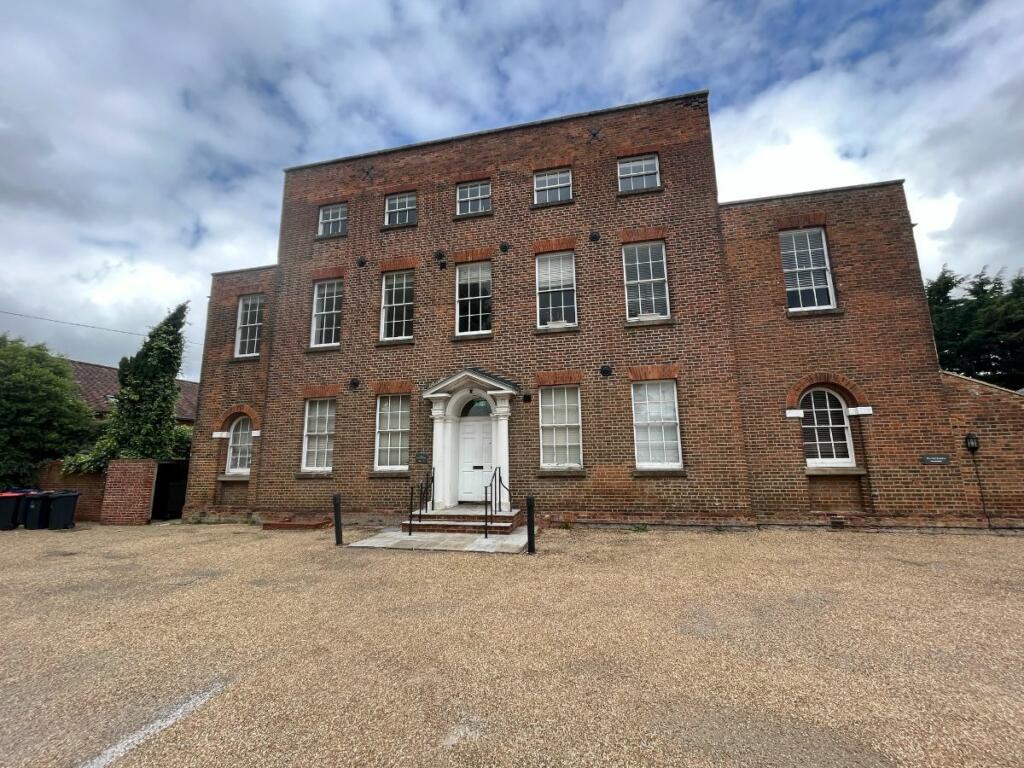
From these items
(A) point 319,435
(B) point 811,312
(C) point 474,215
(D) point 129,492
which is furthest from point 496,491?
(D) point 129,492

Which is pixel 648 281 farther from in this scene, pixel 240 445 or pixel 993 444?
pixel 240 445

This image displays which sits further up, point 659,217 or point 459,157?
point 459,157

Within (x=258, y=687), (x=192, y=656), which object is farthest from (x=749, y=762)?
(x=192, y=656)

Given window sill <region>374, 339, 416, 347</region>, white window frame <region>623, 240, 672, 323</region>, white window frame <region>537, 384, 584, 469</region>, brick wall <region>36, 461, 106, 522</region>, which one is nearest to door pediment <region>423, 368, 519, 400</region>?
white window frame <region>537, 384, 584, 469</region>

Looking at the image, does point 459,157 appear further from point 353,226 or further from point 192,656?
point 192,656

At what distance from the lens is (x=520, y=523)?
33.4ft

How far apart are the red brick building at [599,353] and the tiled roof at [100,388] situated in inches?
463

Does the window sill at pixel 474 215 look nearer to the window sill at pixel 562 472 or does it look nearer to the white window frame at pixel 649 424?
the white window frame at pixel 649 424

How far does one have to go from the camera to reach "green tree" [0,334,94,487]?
46.1 ft

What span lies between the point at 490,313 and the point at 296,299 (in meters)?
6.03

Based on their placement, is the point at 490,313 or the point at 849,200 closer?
the point at 849,200

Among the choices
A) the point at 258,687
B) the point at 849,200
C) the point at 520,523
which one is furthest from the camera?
the point at 849,200

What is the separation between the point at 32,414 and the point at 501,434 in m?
15.6

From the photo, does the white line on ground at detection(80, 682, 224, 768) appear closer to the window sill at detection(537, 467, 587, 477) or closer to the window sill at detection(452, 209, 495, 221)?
the window sill at detection(537, 467, 587, 477)
